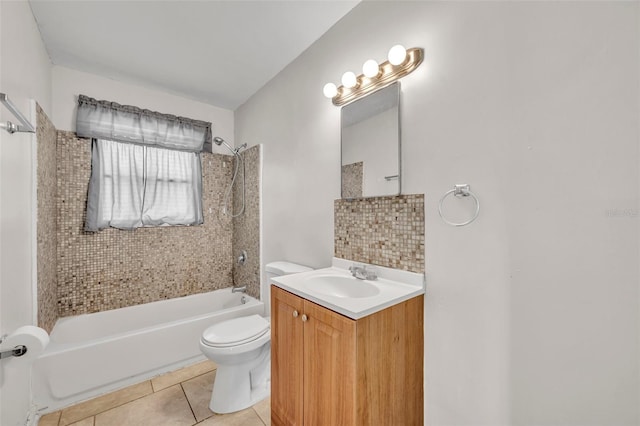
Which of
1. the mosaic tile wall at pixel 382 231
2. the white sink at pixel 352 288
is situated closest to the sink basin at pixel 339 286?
the white sink at pixel 352 288

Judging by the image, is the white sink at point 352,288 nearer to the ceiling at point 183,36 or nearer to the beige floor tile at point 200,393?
the beige floor tile at point 200,393

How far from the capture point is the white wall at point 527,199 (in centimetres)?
78

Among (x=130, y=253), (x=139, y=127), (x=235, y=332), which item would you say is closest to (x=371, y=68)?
(x=235, y=332)

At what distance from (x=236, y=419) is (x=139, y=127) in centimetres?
267

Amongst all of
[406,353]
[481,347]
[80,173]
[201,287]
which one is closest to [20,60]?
[80,173]

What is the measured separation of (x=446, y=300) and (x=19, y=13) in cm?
276

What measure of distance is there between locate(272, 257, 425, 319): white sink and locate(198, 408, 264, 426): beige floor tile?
943mm

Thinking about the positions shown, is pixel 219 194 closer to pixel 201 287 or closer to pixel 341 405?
pixel 201 287

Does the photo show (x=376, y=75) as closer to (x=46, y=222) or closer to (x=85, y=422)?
(x=46, y=222)

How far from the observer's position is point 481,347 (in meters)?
1.06

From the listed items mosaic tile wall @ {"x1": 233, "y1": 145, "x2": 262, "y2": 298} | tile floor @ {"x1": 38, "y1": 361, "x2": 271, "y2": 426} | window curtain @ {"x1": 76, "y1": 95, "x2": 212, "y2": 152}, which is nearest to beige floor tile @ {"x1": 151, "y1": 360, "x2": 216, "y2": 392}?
tile floor @ {"x1": 38, "y1": 361, "x2": 271, "y2": 426}

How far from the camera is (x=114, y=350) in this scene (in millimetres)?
1855

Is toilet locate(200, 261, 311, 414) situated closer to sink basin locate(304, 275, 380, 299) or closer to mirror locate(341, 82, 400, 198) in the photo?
sink basin locate(304, 275, 380, 299)

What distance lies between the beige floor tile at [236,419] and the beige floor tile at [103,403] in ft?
2.03
